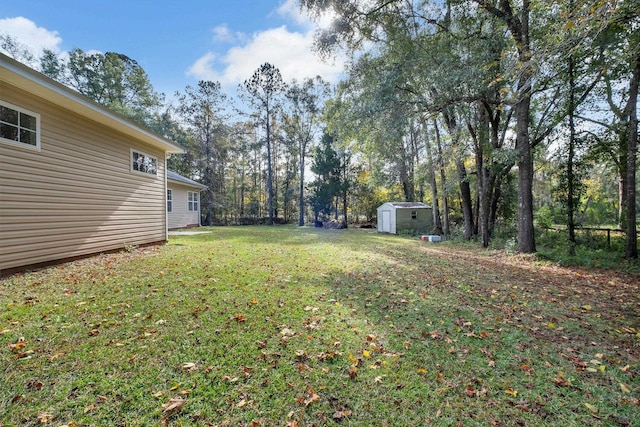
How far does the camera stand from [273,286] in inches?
178

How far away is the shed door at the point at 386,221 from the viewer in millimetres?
17375

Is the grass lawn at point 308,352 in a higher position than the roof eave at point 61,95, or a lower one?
lower

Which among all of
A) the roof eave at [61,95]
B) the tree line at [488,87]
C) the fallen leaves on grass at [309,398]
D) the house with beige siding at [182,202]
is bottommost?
the fallen leaves on grass at [309,398]

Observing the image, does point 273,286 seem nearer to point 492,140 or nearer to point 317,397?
point 317,397

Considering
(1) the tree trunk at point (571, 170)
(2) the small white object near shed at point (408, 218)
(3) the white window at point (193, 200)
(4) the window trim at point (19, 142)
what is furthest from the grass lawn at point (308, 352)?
(3) the white window at point (193, 200)

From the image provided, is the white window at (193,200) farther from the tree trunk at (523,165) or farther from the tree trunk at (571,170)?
the tree trunk at (571,170)

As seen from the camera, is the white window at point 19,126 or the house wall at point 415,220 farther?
the house wall at point 415,220

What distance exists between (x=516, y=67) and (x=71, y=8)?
12476 millimetres

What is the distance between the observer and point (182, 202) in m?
16.5

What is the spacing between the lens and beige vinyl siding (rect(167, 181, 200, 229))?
15.5m

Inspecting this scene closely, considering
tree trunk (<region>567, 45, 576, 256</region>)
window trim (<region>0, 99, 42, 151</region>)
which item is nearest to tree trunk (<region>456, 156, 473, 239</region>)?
tree trunk (<region>567, 45, 576, 256</region>)

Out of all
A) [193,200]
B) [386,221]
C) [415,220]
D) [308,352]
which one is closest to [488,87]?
[308,352]

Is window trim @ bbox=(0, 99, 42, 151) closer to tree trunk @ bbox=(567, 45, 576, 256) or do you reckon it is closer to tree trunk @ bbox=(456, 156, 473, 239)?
tree trunk @ bbox=(567, 45, 576, 256)

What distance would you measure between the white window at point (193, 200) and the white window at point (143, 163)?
30.5 ft
